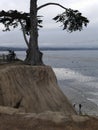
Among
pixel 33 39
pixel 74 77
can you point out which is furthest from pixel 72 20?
pixel 74 77

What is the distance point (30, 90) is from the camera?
2559cm

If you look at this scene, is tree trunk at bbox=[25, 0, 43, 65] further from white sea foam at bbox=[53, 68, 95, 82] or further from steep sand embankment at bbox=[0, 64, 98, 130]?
white sea foam at bbox=[53, 68, 95, 82]

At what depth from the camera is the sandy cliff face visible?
890 inches

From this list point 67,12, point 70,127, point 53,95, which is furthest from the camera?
point 67,12

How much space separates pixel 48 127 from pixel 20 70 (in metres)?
16.6

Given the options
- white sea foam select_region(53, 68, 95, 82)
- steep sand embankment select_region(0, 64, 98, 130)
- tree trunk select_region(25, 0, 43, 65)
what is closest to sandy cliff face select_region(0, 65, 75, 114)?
steep sand embankment select_region(0, 64, 98, 130)

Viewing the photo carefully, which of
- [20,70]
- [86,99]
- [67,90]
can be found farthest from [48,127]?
[67,90]

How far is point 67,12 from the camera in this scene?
3431 centimetres

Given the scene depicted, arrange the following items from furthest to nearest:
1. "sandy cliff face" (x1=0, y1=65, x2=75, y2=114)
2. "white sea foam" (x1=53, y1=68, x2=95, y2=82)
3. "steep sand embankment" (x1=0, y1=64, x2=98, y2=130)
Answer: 1. "white sea foam" (x1=53, y1=68, x2=95, y2=82)
2. "sandy cliff face" (x1=0, y1=65, x2=75, y2=114)
3. "steep sand embankment" (x1=0, y1=64, x2=98, y2=130)

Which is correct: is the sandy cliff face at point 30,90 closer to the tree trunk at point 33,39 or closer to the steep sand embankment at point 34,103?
the steep sand embankment at point 34,103

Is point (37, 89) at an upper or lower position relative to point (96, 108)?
upper

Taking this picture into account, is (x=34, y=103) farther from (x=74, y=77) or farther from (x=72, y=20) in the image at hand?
(x=74, y=77)

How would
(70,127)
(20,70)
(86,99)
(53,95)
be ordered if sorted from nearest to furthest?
(70,127) → (20,70) → (53,95) → (86,99)

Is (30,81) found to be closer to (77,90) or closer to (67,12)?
(67,12)
